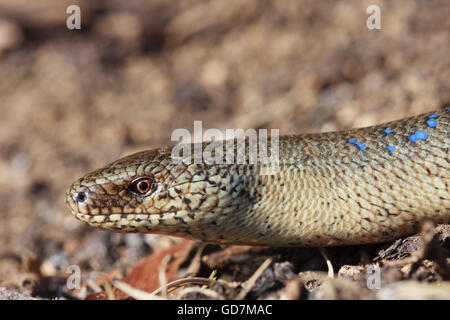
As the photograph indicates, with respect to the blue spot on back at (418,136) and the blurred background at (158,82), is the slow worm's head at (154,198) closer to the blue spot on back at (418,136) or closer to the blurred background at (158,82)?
the blurred background at (158,82)

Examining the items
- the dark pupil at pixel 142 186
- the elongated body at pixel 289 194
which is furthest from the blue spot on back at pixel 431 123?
the dark pupil at pixel 142 186

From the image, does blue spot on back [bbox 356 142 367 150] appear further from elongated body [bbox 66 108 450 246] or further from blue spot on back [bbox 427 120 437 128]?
blue spot on back [bbox 427 120 437 128]

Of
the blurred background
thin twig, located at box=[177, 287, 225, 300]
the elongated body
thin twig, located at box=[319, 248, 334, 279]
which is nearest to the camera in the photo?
thin twig, located at box=[177, 287, 225, 300]

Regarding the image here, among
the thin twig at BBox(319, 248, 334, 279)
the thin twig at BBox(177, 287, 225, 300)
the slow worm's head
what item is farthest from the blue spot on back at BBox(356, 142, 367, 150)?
the thin twig at BBox(177, 287, 225, 300)

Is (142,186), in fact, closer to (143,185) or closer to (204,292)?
(143,185)

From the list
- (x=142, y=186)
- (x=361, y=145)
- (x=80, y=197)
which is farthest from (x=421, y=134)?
(x=80, y=197)

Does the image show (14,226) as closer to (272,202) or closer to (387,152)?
(272,202)
